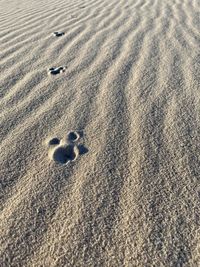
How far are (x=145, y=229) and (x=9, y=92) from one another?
1.65 m

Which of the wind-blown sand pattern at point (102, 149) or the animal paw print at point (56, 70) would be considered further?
the animal paw print at point (56, 70)

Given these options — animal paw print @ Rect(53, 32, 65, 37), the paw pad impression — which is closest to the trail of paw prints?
the paw pad impression

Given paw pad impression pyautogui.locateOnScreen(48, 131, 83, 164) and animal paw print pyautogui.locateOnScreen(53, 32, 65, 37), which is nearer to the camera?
paw pad impression pyautogui.locateOnScreen(48, 131, 83, 164)

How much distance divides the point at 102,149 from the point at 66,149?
0.67 feet

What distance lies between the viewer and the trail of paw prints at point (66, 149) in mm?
2112

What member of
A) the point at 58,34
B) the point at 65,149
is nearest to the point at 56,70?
the point at 58,34

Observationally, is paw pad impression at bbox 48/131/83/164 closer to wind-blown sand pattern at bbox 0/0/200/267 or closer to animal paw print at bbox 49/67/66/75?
wind-blown sand pattern at bbox 0/0/200/267

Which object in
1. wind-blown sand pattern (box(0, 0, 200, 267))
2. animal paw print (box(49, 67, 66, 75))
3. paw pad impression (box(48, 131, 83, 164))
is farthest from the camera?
animal paw print (box(49, 67, 66, 75))

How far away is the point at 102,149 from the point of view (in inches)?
85.1

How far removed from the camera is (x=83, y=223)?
169 centimetres

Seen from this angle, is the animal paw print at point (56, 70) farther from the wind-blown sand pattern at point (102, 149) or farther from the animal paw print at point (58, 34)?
the animal paw print at point (58, 34)

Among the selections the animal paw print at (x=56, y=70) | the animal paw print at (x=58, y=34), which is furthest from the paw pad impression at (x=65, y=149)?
the animal paw print at (x=58, y=34)

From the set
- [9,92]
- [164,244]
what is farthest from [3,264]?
[9,92]

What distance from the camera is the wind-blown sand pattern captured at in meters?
1.59
